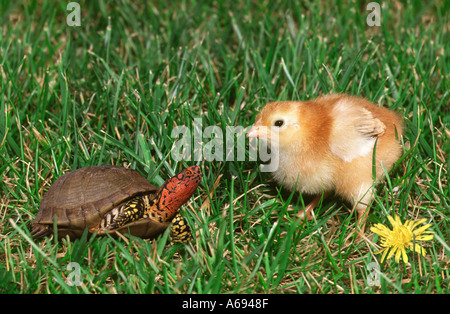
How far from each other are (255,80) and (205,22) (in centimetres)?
114

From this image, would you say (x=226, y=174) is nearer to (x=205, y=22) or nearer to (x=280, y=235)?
(x=280, y=235)

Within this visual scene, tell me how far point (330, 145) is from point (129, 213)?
1.24 metres

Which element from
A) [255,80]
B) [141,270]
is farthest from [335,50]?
[141,270]

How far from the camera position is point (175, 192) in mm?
2939

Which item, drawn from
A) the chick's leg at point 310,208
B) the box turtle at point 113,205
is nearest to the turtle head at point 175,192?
the box turtle at point 113,205

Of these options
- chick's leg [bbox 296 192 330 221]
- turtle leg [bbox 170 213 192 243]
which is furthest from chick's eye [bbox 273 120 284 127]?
turtle leg [bbox 170 213 192 243]

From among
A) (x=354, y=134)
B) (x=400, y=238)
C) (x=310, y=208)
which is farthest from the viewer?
(x=310, y=208)

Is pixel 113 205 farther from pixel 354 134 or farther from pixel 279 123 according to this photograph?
pixel 354 134

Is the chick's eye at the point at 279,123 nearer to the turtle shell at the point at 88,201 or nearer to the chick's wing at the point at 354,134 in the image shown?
the chick's wing at the point at 354,134

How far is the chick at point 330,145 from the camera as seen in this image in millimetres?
3064

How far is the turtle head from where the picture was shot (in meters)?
2.94

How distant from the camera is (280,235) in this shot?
10.1ft

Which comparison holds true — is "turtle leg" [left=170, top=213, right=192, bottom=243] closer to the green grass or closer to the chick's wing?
the green grass

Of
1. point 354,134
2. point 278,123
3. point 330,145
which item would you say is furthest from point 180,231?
point 354,134
